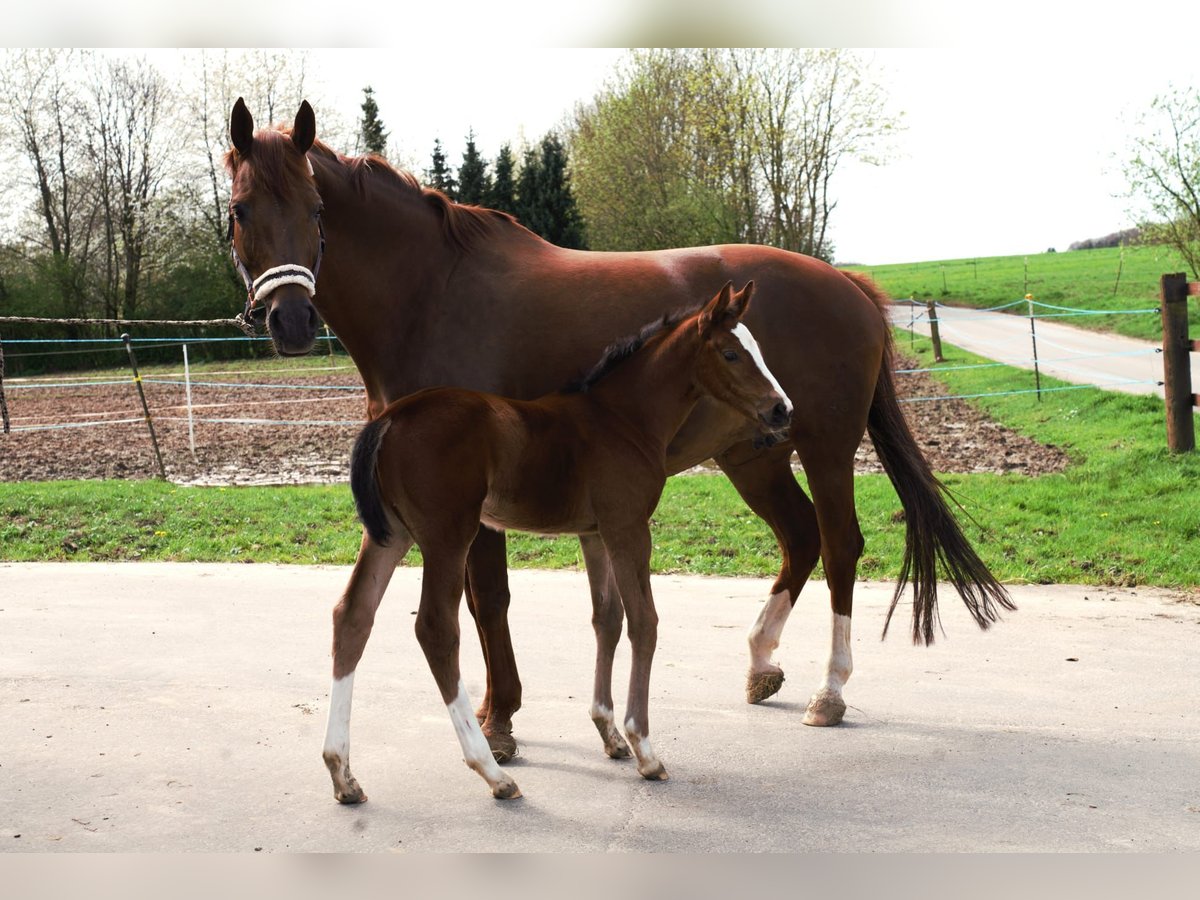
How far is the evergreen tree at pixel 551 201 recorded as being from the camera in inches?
1216

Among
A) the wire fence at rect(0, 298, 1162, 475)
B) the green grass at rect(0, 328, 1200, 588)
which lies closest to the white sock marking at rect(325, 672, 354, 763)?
the green grass at rect(0, 328, 1200, 588)

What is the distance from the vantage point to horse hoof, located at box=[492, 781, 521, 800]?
12.2 feet

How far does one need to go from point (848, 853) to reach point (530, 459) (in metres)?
1.56

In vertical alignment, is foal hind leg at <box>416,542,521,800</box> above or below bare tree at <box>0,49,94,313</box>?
below

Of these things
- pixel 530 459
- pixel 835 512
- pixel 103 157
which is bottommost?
pixel 835 512

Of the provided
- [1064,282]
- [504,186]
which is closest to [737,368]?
[504,186]

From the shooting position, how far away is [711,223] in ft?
84.2

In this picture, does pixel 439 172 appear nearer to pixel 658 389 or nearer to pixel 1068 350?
pixel 1068 350

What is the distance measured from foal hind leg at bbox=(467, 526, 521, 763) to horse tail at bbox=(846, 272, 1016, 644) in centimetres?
181

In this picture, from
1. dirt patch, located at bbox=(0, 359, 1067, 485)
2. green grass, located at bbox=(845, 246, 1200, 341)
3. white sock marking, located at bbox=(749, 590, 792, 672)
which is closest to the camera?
white sock marking, located at bbox=(749, 590, 792, 672)

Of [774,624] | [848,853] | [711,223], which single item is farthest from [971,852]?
[711,223]

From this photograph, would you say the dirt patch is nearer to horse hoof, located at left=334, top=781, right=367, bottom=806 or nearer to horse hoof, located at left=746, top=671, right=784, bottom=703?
horse hoof, located at left=746, top=671, right=784, bottom=703

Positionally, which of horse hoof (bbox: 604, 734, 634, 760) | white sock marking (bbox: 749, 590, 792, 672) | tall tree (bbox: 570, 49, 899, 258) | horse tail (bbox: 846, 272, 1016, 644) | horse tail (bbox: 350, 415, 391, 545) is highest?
tall tree (bbox: 570, 49, 899, 258)

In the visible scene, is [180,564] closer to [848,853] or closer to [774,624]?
[774,624]
